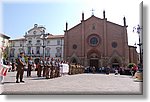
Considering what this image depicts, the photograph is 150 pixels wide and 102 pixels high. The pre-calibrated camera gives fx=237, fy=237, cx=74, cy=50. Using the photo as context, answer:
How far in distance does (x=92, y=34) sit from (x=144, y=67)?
14.4m

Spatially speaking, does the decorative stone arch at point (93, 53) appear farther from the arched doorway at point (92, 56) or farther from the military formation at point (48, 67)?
the military formation at point (48, 67)

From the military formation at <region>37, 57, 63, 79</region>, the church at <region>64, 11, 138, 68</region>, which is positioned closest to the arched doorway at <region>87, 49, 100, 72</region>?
the church at <region>64, 11, 138, 68</region>

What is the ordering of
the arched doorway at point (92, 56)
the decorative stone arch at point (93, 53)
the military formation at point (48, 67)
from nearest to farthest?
the military formation at point (48, 67)
the arched doorway at point (92, 56)
the decorative stone arch at point (93, 53)

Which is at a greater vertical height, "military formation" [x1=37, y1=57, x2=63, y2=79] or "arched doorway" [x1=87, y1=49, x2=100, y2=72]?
"arched doorway" [x1=87, y1=49, x2=100, y2=72]

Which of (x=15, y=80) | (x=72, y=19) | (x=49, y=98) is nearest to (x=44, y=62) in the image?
(x=15, y=80)

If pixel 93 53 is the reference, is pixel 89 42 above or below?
above

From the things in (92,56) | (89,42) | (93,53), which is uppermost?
(89,42)

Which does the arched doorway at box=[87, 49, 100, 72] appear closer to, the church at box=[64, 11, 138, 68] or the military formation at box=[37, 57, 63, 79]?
the church at box=[64, 11, 138, 68]

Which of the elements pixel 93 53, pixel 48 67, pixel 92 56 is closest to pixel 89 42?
pixel 93 53

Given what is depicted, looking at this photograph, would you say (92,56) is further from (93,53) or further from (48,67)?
(48,67)

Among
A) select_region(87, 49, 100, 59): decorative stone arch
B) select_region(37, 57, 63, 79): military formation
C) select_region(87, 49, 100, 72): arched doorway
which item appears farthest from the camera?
select_region(87, 49, 100, 59): decorative stone arch

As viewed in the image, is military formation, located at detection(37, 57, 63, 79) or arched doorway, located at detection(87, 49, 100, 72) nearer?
military formation, located at detection(37, 57, 63, 79)

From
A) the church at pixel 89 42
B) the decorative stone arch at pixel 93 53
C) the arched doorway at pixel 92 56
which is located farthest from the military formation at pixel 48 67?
the decorative stone arch at pixel 93 53

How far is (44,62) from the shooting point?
764cm
